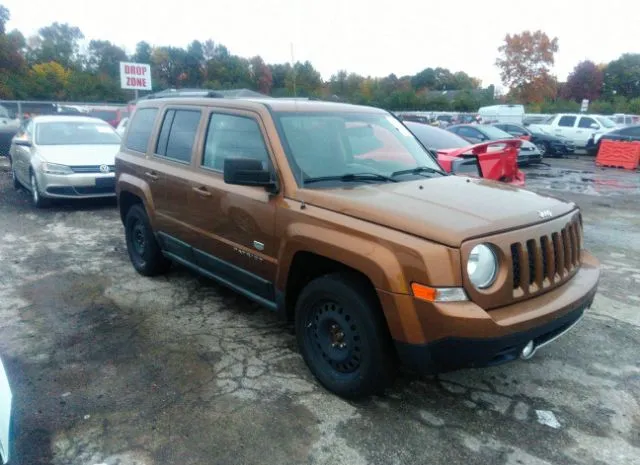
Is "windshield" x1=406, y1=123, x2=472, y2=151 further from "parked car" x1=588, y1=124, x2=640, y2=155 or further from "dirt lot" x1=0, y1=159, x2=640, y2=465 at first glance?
"parked car" x1=588, y1=124, x2=640, y2=155

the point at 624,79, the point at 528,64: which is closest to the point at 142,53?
the point at 528,64

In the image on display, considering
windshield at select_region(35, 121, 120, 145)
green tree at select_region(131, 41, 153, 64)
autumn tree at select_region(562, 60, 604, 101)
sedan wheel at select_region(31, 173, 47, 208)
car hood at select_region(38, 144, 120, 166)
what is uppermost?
green tree at select_region(131, 41, 153, 64)

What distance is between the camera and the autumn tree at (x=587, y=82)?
64.6 meters

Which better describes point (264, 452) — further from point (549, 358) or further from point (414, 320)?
point (549, 358)

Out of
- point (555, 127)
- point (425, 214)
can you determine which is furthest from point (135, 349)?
point (555, 127)

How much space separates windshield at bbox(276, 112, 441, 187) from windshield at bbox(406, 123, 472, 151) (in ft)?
15.6

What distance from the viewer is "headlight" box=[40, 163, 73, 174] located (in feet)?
27.5

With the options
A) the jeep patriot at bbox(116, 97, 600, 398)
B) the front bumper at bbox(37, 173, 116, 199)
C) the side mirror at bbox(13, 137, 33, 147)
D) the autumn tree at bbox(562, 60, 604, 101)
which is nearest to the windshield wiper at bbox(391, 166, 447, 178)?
the jeep patriot at bbox(116, 97, 600, 398)

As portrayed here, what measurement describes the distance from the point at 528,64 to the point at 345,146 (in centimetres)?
5177

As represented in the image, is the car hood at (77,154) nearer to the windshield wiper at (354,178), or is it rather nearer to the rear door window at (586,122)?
the windshield wiper at (354,178)

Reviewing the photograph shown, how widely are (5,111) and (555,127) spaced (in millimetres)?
21689

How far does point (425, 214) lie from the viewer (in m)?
2.95

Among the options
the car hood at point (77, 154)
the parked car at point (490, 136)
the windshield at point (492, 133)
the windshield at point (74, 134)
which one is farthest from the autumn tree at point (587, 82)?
the car hood at point (77, 154)

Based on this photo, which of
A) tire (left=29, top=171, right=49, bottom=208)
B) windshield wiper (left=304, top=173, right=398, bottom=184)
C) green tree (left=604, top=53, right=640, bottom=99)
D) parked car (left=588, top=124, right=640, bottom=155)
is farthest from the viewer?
green tree (left=604, top=53, right=640, bottom=99)
